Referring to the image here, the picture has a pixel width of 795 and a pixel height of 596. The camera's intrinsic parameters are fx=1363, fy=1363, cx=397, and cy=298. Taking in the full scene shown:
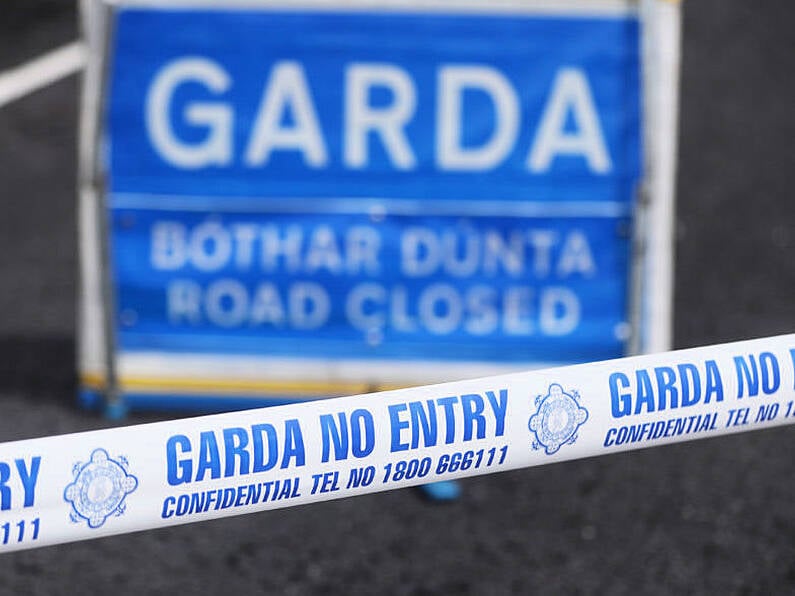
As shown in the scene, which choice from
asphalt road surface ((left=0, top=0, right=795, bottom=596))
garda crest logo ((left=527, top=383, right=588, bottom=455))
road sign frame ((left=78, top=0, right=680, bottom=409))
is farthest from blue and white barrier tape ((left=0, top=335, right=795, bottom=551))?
road sign frame ((left=78, top=0, right=680, bottom=409))

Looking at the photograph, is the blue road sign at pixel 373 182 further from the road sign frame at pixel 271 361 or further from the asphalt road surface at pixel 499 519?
the asphalt road surface at pixel 499 519

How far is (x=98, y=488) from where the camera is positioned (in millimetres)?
3555

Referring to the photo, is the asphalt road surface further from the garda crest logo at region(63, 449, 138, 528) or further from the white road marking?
the white road marking

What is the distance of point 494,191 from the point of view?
5836 mm

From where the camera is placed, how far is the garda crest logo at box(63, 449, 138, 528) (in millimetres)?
3514

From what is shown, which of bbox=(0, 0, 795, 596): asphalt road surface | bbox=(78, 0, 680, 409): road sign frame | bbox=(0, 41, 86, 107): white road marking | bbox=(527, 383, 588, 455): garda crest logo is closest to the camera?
bbox=(527, 383, 588, 455): garda crest logo

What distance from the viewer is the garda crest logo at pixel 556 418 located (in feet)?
13.1

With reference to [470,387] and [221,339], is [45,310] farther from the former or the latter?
[470,387]

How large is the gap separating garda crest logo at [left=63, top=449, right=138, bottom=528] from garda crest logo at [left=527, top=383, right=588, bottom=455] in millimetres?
1183

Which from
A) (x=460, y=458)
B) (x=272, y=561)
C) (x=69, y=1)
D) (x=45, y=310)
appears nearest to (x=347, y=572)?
(x=272, y=561)

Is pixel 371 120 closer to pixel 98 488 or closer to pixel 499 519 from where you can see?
pixel 499 519

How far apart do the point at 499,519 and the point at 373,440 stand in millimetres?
1789

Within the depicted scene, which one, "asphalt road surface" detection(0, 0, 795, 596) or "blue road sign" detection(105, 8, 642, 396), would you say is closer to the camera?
"asphalt road surface" detection(0, 0, 795, 596)

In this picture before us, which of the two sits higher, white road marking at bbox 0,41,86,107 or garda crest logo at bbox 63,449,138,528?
white road marking at bbox 0,41,86,107
